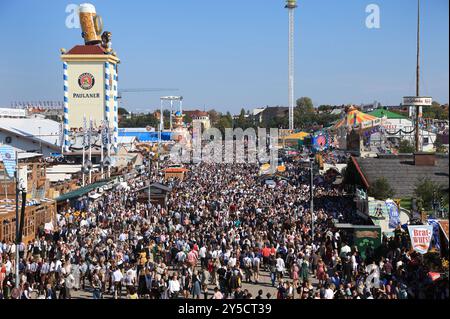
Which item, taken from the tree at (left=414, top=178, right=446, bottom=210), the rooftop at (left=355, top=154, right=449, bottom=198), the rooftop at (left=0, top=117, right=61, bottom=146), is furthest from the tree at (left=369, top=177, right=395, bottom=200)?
the rooftop at (left=0, top=117, right=61, bottom=146)

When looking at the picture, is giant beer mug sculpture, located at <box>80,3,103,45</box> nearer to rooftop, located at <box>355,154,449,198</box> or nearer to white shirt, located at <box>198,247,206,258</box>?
rooftop, located at <box>355,154,449,198</box>

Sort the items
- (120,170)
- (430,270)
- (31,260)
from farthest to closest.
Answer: (120,170) < (31,260) < (430,270)

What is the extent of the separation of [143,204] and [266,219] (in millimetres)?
6905

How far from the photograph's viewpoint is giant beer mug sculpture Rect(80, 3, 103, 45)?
222 ft

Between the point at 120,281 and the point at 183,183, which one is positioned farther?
the point at 183,183

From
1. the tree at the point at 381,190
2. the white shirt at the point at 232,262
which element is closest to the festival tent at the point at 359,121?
the tree at the point at 381,190

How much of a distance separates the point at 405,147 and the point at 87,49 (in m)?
32.2

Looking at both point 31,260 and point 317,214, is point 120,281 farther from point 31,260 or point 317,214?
point 317,214

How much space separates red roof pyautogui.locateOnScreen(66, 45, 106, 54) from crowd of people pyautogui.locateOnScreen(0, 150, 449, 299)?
39862 millimetres

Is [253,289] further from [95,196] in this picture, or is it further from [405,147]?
[405,147]
